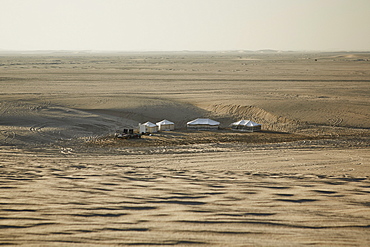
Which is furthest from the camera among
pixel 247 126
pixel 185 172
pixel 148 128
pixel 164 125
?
pixel 164 125

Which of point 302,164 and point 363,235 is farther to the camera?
point 302,164

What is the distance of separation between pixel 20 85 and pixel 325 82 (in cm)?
3859

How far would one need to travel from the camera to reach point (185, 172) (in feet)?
42.5

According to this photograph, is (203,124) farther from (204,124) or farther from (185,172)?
(185,172)

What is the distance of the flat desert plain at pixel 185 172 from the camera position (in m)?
6.11

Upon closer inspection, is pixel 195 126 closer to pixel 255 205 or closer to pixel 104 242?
pixel 255 205

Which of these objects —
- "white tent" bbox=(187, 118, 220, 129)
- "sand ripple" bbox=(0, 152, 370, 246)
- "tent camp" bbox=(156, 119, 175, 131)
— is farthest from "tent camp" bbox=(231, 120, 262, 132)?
"sand ripple" bbox=(0, 152, 370, 246)

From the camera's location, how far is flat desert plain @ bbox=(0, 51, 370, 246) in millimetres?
6105

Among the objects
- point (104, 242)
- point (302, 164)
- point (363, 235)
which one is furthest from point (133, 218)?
point (302, 164)

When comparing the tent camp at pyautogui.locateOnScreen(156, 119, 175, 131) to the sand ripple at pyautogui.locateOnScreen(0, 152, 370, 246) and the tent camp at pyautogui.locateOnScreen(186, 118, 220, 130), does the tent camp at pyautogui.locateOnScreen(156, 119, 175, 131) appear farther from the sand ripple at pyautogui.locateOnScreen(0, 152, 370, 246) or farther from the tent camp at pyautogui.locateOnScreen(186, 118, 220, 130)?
the sand ripple at pyautogui.locateOnScreen(0, 152, 370, 246)

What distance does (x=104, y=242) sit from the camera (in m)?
5.59

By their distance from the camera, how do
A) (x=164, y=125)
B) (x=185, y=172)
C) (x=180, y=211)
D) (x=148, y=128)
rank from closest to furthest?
(x=180, y=211) < (x=185, y=172) < (x=148, y=128) < (x=164, y=125)

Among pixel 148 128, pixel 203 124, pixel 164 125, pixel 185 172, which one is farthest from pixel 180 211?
pixel 203 124

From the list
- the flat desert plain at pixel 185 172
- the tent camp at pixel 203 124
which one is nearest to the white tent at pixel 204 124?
the tent camp at pixel 203 124
